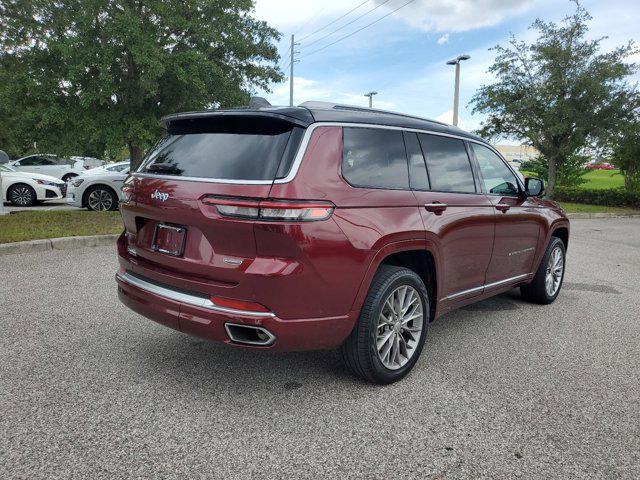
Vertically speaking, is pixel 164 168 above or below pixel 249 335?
above

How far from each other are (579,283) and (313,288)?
5204 mm

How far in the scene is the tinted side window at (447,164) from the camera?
12.3ft

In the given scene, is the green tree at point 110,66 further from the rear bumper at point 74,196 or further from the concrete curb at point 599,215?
the concrete curb at point 599,215

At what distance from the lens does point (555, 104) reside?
18094 millimetres

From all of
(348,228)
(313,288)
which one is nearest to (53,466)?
(313,288)

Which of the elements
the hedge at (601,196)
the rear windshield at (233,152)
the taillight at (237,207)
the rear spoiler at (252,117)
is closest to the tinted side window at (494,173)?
the rear spoiler at (252,117)

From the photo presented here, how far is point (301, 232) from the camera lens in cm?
269

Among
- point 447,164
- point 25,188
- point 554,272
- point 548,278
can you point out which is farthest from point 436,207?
point 25,188

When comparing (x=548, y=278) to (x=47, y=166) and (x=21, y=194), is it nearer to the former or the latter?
(x=21, y=194)

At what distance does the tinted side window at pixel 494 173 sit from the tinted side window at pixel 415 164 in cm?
90

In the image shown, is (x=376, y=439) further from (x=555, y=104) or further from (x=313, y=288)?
(x=555, y=104)

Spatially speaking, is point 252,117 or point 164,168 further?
point 164,168

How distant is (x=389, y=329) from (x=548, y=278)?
9.70ft

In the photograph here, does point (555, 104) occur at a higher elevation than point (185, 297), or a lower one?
higher
